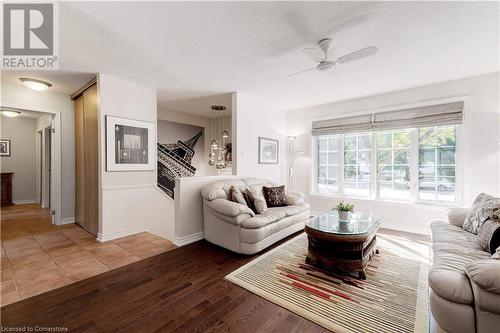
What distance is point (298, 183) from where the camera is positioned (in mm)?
5598

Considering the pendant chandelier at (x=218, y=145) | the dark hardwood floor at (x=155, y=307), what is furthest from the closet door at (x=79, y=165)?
the pendant chandelier at (x=218, y=145)

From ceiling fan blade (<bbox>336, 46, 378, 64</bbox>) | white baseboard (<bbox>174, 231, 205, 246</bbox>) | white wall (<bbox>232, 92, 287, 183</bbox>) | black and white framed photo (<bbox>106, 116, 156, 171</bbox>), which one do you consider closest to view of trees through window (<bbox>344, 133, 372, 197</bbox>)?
white wall (<bbox>232, 92, 287, 183</bbox>)

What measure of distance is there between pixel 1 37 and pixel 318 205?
5658 millimetres

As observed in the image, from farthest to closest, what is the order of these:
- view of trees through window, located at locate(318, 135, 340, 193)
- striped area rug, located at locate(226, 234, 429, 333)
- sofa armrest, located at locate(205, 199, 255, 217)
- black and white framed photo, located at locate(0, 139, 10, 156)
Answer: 1. black and white framed photo, located at locate(0, 139, 10, 156)
2. view of trees through window, located at locate(318, 135, 340, 193)
3. sofa armrest, located at locate(205, 199, 255, 217)
4. striped area rug, located at locate(226, 234, 429, 333)

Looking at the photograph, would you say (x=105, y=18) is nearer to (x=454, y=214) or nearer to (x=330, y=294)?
(x=330, y=294)

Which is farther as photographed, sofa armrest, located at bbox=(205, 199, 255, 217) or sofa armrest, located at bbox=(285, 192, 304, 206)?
sofa armrest, located at bbox=(285, 192, 304, 206)

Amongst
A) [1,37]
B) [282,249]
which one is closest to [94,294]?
[282,249]

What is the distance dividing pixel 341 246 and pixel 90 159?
425 centimetres

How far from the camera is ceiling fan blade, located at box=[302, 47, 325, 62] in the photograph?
244 cm

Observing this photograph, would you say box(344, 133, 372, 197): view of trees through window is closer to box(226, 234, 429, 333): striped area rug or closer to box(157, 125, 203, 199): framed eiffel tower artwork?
box(226, 234, 429, 333): striped area rug

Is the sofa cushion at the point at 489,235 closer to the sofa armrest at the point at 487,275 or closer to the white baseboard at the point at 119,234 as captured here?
the sofa armrest at the point at 487,275

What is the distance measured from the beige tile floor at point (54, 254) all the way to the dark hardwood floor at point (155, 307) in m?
0.24

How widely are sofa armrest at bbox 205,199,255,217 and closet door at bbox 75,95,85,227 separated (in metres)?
2.82

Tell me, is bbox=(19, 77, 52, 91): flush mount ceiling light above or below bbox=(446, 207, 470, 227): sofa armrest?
above
